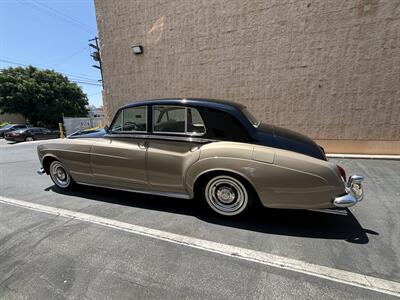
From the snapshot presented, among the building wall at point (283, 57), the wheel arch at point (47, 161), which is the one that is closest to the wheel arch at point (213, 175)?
the wheel arch at point (47, 161)

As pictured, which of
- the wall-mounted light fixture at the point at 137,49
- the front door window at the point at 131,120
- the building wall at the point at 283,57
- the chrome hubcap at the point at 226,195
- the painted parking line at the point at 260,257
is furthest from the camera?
the wall-mounted light fixture at the point at 137,49

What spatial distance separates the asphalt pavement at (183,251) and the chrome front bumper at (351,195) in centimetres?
17

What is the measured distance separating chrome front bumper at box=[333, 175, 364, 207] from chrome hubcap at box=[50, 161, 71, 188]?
14.5ft

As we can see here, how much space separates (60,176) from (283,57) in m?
7.54

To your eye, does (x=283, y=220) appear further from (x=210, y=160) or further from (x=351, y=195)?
(x=210, y=160)

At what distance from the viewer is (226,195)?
3.11 meters

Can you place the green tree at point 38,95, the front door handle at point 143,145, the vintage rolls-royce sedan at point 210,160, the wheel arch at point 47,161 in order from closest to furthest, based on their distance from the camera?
the vintage rolls-royce sedan at point 210,160 → the front door handle at point 143,145 → the wheel arch at point 47,161 → the green tree at point 38,95

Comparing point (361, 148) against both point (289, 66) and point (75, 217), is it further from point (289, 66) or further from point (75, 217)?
point (75, 217)

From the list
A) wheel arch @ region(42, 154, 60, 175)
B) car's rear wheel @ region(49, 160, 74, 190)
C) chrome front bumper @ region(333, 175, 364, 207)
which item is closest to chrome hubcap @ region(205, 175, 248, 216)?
chrome front bumper @ region(333, 175, 364, 207)

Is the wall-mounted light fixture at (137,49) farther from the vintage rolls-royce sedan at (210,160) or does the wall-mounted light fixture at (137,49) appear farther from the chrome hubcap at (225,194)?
the chrome hubcap at (225,194)

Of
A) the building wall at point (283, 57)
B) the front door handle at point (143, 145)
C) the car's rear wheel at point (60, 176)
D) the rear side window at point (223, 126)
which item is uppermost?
the building wall at point (283, 57)

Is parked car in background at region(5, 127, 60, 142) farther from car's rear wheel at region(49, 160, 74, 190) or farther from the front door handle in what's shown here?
the front door handle

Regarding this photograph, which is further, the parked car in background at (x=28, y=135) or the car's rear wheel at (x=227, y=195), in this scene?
the parked car in background at (x=28, y=135)

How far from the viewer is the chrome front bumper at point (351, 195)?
8.42 ft
